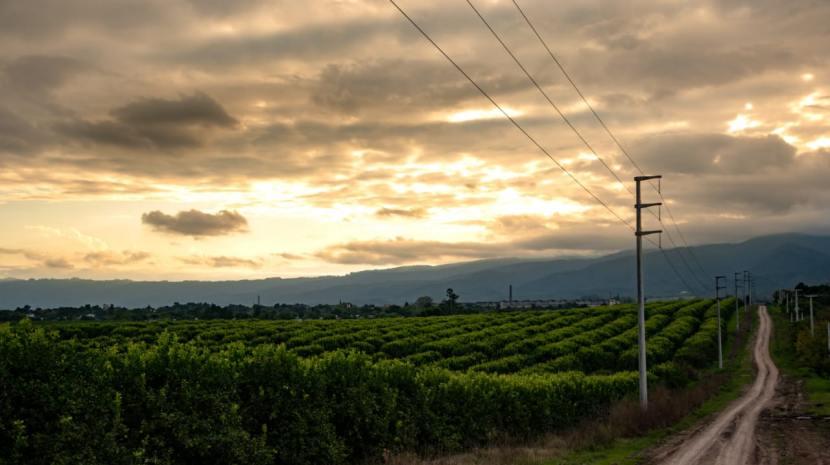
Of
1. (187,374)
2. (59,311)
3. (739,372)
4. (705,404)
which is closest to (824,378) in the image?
(739,372)

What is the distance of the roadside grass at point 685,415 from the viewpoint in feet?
92.5

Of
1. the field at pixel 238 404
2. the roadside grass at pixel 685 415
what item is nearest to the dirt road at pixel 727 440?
the roadside grass at pixel 685 415

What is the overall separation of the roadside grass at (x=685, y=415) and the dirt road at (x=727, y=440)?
113cm

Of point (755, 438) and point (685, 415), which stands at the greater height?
point (755, 438)

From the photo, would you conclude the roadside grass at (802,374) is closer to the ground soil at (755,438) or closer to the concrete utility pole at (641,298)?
the ground soil at (755,438)

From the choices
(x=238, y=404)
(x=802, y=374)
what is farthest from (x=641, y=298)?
(x=802, y=374)

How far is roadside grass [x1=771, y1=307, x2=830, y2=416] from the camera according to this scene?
51528 mm

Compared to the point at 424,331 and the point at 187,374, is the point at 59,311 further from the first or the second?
the point at 187,374

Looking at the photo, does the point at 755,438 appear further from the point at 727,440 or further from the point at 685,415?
the point at 685,415

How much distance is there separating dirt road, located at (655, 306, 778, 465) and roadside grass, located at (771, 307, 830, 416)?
3417 millimetres

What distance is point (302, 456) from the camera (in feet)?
61.3

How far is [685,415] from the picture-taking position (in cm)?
4581

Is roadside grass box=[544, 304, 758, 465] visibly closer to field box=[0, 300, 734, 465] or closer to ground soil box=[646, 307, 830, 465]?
ground soil box=[646, 307, 830, 465]

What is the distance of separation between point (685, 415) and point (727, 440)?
12441mm
